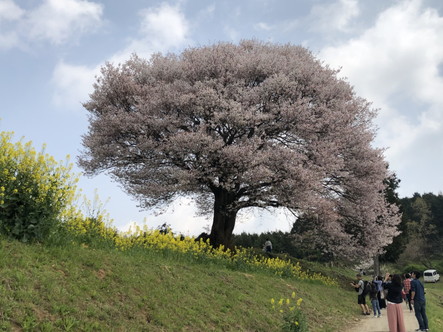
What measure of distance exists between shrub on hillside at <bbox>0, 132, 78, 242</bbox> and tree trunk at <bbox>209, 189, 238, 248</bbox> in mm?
13786

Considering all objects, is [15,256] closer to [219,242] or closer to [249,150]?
[249,150]

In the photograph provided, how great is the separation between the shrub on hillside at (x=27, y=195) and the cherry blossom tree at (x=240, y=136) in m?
10.3

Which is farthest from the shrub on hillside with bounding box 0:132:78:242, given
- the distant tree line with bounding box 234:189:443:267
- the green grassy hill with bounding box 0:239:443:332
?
the distant tree line with bounding box 234:189:443:267

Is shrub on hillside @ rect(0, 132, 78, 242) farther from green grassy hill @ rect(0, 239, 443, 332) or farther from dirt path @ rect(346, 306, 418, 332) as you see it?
dirt path @ rect(346, 306, 418, 332)

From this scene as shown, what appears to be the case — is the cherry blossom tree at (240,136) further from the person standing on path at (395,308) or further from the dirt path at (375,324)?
the person standing on path at (395,308)

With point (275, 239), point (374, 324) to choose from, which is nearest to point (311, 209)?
point (374, 324)

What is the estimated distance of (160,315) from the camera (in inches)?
310

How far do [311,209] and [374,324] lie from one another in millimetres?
8326

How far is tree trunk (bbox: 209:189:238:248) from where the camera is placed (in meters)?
22.3

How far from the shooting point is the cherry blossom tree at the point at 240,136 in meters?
19.8

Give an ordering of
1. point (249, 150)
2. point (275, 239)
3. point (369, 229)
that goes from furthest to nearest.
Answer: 1. point (275, 239)
2. point (369, 229)
3. point (249, 150)

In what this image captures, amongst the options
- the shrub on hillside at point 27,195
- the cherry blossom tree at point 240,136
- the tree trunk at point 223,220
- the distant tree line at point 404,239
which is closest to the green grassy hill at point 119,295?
the shrub on hillside at point 27,195

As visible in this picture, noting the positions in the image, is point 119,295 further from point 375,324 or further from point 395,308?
point 375,324

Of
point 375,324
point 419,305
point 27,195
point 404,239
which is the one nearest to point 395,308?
point 419,305
